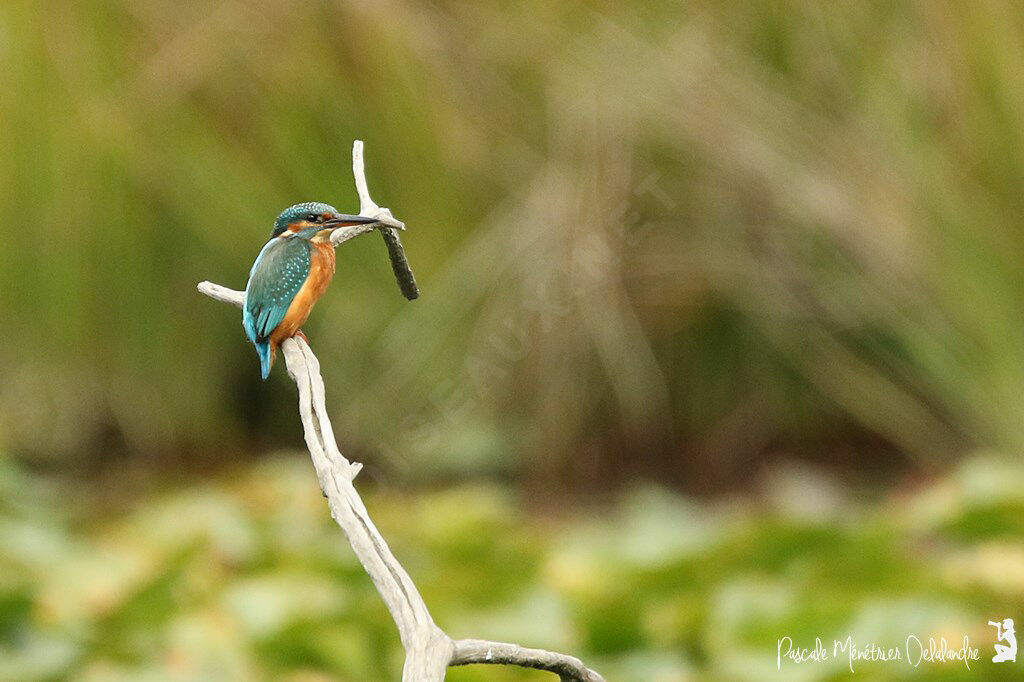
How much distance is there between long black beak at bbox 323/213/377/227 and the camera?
0.42 meters

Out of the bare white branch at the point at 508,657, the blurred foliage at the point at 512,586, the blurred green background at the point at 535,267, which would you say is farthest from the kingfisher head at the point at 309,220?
the blurred green background at the point at 535,267

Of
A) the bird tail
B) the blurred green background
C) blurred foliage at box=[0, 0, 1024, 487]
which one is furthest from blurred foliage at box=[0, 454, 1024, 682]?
the bird tail

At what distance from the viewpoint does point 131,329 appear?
2930 mm

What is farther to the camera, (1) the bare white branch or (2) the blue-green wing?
(2) the blue-green wing

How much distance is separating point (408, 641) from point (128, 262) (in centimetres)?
272

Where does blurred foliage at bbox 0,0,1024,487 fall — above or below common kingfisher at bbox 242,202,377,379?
above

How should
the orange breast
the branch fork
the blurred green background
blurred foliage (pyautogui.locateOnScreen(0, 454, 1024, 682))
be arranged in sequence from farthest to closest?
the blurred green background → blurred foliage (pyautogui.locateOnScreen(0, 454, 1024, 682)) → the orange breast → the branch fork

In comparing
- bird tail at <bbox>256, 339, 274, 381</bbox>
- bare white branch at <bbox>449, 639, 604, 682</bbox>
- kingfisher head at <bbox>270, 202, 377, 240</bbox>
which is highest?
kingfisher head at <bbox>270, 202, 377, 240</bbox>

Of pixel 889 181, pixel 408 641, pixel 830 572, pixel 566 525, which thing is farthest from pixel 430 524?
pixel 408 641

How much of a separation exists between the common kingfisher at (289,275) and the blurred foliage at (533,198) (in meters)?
2.06

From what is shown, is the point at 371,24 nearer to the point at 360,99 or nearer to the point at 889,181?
the point at 360,99

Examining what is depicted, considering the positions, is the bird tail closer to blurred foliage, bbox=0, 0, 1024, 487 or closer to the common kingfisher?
the common kingfisher

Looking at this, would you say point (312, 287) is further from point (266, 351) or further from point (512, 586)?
point (512, 586)

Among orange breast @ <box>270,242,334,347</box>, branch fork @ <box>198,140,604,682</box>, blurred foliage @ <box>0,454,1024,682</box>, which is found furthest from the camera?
blurred foliage @ <box>0,454,1024,682</box>
